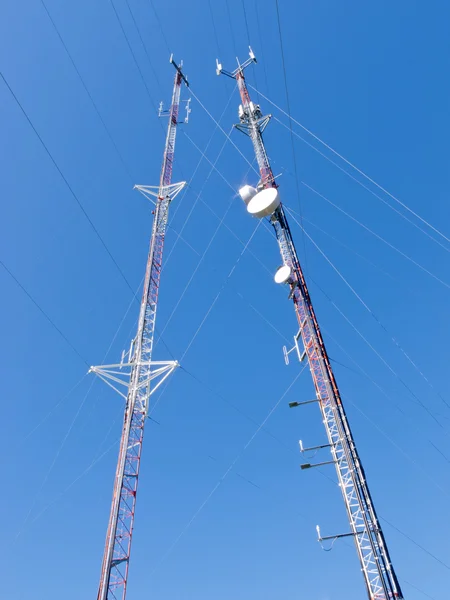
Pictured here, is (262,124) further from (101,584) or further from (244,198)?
(101,584)

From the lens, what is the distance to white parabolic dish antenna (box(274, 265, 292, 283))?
21.2 m

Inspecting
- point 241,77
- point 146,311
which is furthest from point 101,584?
point 241,77

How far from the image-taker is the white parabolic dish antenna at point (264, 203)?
68.4ft

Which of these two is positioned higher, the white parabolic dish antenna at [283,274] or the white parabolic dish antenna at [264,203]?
the white parabolic dish antenna at [264,203]

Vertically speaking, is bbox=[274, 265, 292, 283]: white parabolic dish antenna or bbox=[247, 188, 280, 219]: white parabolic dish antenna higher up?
bbox=[247, 188, 280, 219]: white parabolic dish antenna

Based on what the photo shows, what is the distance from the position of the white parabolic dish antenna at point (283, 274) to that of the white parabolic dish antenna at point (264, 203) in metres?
3.20

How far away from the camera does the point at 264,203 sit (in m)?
21.1

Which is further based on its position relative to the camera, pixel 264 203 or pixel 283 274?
pixel 283 274

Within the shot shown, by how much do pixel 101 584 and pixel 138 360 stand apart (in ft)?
45.2

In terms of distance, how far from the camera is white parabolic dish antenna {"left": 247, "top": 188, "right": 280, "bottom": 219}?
20.9m

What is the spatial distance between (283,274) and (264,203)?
4138mm

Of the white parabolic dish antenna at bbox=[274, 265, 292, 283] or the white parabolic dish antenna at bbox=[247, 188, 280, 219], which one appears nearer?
the white parabolic dish antenna at bbox=[247, 188, 280, 219]

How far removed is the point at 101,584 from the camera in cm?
2142

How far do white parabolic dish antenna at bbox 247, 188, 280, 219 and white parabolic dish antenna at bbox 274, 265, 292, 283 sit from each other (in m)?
3.20
